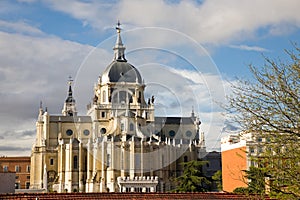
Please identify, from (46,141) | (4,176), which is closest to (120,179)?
(46,141)

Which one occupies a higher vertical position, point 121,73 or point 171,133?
point 121,73

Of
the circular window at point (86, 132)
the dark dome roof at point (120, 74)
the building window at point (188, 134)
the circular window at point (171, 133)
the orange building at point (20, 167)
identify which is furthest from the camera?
the orange building at point (20, 167)

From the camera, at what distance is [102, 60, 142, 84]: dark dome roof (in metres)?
100

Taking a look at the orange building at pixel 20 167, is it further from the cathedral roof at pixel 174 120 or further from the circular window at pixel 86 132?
the cathedral roof at pixel 174 120

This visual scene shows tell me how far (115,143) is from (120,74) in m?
20.1

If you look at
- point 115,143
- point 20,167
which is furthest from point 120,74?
point 20,167

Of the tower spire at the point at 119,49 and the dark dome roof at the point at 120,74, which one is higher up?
the tower spire at the point at 119,49

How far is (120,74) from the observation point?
3969 inches

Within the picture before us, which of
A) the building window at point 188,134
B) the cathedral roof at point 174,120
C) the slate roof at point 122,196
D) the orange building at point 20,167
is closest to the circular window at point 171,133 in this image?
the cathedral roof at point 174,120

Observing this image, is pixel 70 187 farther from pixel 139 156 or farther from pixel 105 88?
pixel 105 88

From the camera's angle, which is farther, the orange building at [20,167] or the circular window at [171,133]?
the orange building at [20,167]

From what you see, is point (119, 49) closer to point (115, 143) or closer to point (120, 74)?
point (120, 74)

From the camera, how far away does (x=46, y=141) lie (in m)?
97.4

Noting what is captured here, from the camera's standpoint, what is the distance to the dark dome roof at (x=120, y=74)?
329ft
